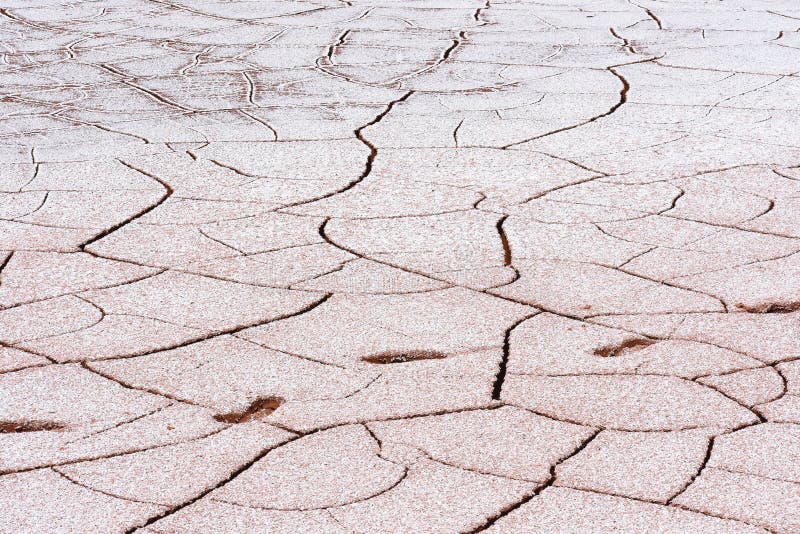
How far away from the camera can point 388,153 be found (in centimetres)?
373

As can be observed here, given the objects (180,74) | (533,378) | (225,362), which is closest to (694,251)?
(533,378)

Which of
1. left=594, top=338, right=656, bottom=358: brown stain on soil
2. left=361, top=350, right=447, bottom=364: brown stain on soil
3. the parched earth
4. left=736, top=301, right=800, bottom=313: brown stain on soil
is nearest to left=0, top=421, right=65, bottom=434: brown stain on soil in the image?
the parched earth

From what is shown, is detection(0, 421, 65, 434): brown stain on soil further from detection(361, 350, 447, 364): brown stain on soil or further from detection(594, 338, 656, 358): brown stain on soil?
detection(594, 338, 656, 358): brown stain on soil

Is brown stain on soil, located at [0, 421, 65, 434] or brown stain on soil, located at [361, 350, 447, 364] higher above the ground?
brown stain on soil, located at [0, 421, 65, 434]

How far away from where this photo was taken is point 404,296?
2592 mm

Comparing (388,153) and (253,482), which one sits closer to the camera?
(253,482)

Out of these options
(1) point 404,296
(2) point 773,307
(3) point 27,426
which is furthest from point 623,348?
(3) point 27,426

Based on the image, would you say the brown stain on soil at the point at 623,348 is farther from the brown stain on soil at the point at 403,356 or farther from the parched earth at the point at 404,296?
the brown stain on soil at the point at 403,356

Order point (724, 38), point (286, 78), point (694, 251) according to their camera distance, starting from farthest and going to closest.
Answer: point (724, 38), point (286, 78), point (694, 251)

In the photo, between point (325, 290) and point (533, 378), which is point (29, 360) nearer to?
point (325, 290)

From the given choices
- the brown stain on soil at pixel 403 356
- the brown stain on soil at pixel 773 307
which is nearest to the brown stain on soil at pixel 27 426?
the brown stain on soil at pixel 403 356

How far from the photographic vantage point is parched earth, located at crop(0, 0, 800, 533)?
5.97 feet

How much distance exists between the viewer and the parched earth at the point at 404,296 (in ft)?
5.97

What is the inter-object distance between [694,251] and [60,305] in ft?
5.11
